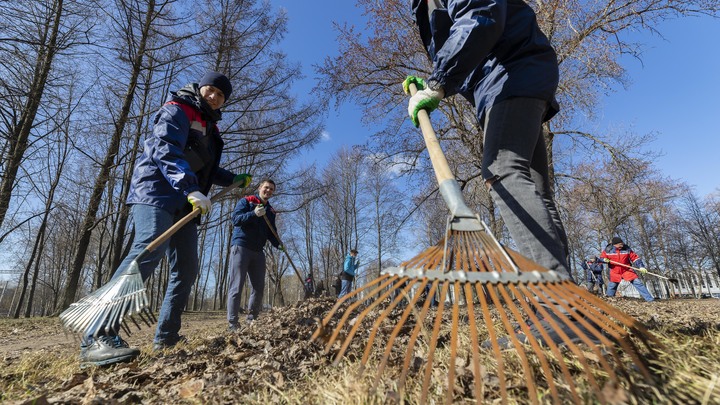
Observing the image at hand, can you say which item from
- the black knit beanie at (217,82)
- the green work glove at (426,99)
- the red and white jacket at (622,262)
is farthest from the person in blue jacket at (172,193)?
the red and white jacket at (622,262)

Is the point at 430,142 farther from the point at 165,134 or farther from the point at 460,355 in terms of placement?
the point at 165,134

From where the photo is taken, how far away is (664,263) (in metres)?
31.5

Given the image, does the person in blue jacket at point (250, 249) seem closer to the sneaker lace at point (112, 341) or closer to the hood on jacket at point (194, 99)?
the hood on jacket at point (194, 99)

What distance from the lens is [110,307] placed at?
7.28 feet

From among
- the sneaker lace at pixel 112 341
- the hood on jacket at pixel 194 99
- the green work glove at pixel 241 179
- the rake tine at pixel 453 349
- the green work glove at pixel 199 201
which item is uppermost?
the hood on jacket at pixel 194 99

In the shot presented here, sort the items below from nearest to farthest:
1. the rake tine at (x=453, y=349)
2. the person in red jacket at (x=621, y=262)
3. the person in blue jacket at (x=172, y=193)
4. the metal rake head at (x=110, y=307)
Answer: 1. the rake tine at (x=453, y=349)
2. the metal rake head at (x=110, y=307)
3. the person in blue jacket at (x=172, y=193)
4. the person in red jacket at (x=621, y=262)

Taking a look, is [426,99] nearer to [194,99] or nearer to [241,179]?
[194,99]

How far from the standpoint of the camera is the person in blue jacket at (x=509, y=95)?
1.72m

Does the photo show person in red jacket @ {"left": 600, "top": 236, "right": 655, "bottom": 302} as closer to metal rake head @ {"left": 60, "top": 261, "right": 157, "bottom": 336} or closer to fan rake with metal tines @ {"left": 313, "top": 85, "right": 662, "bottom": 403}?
fan rake with metal tines @ {"left": 313, "top": 85, "right": 662, "bottom": 403}

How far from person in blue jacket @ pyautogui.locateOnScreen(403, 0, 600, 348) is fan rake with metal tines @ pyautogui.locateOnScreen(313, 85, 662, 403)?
337 mm

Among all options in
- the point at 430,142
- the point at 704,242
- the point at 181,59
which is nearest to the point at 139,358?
the point at 430,142

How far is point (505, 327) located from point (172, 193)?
8.69 feet

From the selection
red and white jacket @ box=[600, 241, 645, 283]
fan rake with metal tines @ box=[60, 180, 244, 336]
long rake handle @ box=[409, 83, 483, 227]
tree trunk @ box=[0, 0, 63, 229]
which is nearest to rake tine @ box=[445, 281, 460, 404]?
long rake handle @ box=[409, 83, 483, 227]

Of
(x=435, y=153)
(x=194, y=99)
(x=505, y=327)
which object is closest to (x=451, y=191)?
(x=435, y=153)
